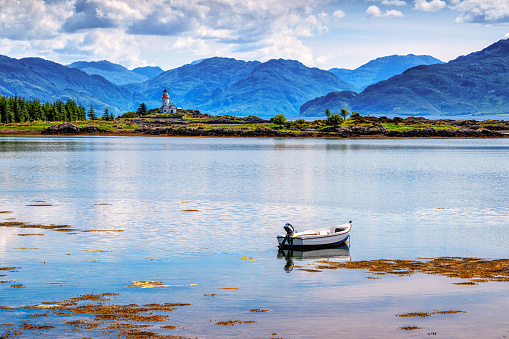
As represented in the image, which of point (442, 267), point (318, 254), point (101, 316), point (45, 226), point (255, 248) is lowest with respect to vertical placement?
point (318, 254)

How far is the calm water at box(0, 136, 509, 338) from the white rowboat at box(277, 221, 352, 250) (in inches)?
35.8

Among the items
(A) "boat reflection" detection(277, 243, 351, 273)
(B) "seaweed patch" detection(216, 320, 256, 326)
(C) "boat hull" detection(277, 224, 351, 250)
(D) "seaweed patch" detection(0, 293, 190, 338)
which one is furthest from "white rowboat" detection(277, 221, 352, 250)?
(B) "seaweed patch" detection(216, 320, 256, 326)

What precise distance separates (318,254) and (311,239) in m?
1.13

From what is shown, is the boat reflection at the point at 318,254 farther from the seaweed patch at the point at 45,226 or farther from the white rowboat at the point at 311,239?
the seaweed patch at the point at 45,226

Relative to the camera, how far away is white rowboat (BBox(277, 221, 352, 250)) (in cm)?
3800

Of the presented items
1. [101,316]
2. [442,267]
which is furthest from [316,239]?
[101,316]

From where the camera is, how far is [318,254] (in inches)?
1506

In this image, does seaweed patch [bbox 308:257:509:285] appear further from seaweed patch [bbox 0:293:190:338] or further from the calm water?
seaweed patch [bbox 0:293:190:338]

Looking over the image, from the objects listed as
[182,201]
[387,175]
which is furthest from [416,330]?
[387,175]

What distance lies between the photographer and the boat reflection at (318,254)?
1437 inches

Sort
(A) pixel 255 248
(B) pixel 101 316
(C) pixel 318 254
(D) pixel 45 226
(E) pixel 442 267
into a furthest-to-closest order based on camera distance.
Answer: (D) pixel 45 226
(A) pixel 255 248
(C) pixel 318 254
(E) pixel 442 267
(B) pixel 101 316

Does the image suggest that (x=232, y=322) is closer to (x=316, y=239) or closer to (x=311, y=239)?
(x=311, y=239)

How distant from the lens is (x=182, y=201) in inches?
2542

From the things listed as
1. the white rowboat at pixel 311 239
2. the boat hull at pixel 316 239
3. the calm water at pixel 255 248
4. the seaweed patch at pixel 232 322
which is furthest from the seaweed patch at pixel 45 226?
the seaweed patch at pixel 232 322
